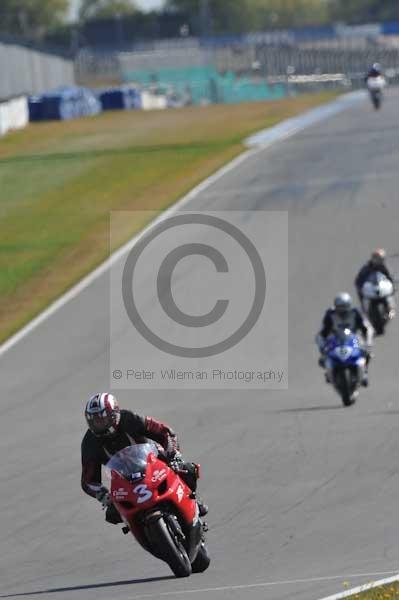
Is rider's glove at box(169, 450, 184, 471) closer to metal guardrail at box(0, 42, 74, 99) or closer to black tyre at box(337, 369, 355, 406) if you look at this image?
black tyre at box(337, 369, 355, 406)

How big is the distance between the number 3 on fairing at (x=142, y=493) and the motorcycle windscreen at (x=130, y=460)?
0.38 ft

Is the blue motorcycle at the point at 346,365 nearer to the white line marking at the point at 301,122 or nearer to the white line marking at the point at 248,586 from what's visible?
the white line marking at the point at 248,586

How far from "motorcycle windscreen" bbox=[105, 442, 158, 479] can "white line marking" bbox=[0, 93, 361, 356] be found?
42.6 ft

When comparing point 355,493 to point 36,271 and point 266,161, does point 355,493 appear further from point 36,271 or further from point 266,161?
point 266,161

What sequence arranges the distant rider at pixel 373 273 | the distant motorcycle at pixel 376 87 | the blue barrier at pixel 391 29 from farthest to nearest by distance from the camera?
the blue barrier at pixel 391 29
the distant motorcycle at pixel 376 87
the distant rider at pixel 373 273

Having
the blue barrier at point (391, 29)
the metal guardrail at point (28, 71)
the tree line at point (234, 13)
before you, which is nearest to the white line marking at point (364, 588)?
the metal guardrail at point (28, 71)

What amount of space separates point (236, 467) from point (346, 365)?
3520 mm

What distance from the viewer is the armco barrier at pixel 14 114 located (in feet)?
186

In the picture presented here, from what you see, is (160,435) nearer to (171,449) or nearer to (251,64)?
(171,449)

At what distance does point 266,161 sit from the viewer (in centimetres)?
4238

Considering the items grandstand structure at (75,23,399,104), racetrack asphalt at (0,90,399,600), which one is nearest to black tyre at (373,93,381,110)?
grandstand structure at (75,23,399,104)

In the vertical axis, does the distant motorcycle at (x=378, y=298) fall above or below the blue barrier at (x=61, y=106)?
above

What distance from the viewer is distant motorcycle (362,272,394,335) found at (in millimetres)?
21047

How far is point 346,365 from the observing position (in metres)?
17.2
